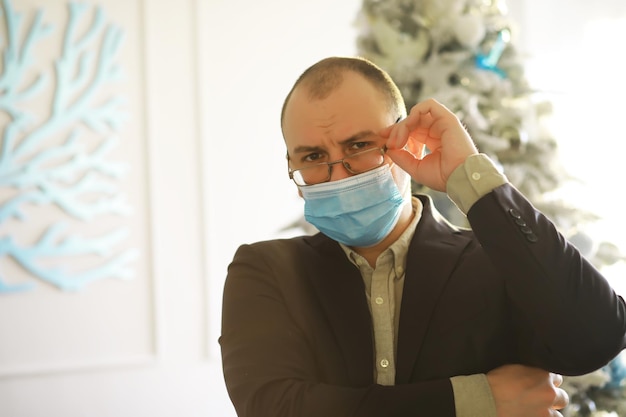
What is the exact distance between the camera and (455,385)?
1299 millimetres

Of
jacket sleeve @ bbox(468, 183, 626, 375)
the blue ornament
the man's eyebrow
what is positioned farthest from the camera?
the blue ornament

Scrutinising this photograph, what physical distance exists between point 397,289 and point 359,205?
184mm

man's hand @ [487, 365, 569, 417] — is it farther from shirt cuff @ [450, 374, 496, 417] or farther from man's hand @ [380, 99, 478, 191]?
man's hand @ [380, 99, 478, 191]

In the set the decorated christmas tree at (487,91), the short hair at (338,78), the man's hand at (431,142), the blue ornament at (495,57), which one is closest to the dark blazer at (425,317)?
the man's hand at (431,142)

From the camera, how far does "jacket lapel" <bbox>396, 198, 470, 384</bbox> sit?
54.0 inches

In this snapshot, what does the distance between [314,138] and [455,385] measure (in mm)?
556

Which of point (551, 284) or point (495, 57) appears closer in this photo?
point (551, 284)

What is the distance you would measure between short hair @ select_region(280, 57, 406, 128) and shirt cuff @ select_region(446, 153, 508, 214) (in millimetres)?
289

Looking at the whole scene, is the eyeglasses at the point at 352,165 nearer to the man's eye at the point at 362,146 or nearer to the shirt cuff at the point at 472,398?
the man's eye at the point at 362,146

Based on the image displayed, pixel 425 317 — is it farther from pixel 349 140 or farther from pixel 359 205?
pixel 349 140

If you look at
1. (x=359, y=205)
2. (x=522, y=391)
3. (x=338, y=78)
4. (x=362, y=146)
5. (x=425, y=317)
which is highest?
(x=338, y=78)

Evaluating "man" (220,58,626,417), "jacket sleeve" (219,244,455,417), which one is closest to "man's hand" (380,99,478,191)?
"man" (220,58,626,417)

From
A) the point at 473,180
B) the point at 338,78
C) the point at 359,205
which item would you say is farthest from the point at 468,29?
the point at 473,180

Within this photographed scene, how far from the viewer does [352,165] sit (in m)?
1.51
